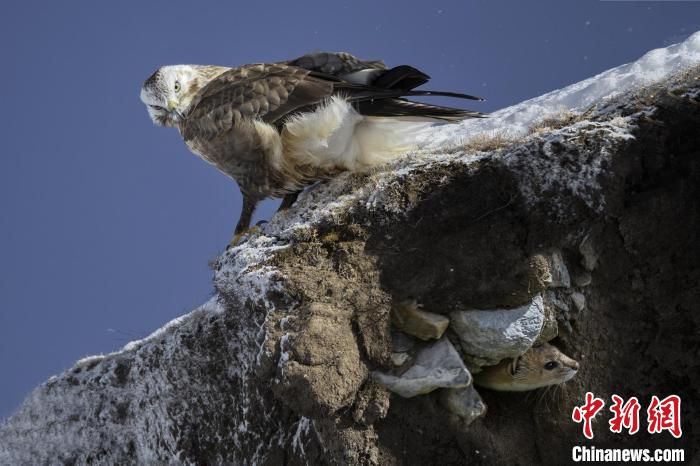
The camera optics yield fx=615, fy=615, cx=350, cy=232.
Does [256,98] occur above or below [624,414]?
above

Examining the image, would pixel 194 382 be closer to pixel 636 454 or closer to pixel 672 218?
pixel 636 454

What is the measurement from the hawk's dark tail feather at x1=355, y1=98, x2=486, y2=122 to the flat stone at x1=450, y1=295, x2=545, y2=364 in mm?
1593

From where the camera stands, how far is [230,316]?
14.7 ft

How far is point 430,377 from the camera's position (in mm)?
3861

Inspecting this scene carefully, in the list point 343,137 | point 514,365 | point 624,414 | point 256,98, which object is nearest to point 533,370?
point 514,365

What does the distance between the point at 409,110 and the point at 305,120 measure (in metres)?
0.84

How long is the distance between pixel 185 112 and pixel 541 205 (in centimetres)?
335

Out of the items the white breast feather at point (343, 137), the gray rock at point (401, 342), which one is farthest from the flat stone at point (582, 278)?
the white breast feather at point (343, 137)

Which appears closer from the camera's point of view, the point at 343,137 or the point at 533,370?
the point at 533,370

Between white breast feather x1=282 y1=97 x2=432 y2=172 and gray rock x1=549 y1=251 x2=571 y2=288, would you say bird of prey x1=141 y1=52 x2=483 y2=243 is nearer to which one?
white breast feather x1=282 y1=97 x2=432 y2=172

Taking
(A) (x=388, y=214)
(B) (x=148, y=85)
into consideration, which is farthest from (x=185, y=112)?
(A) (x=388, y=214)

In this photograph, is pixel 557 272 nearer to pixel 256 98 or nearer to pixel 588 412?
pixel 588 412

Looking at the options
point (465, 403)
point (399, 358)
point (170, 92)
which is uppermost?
point (170, 92)

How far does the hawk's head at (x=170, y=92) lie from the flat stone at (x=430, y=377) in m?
3.24
